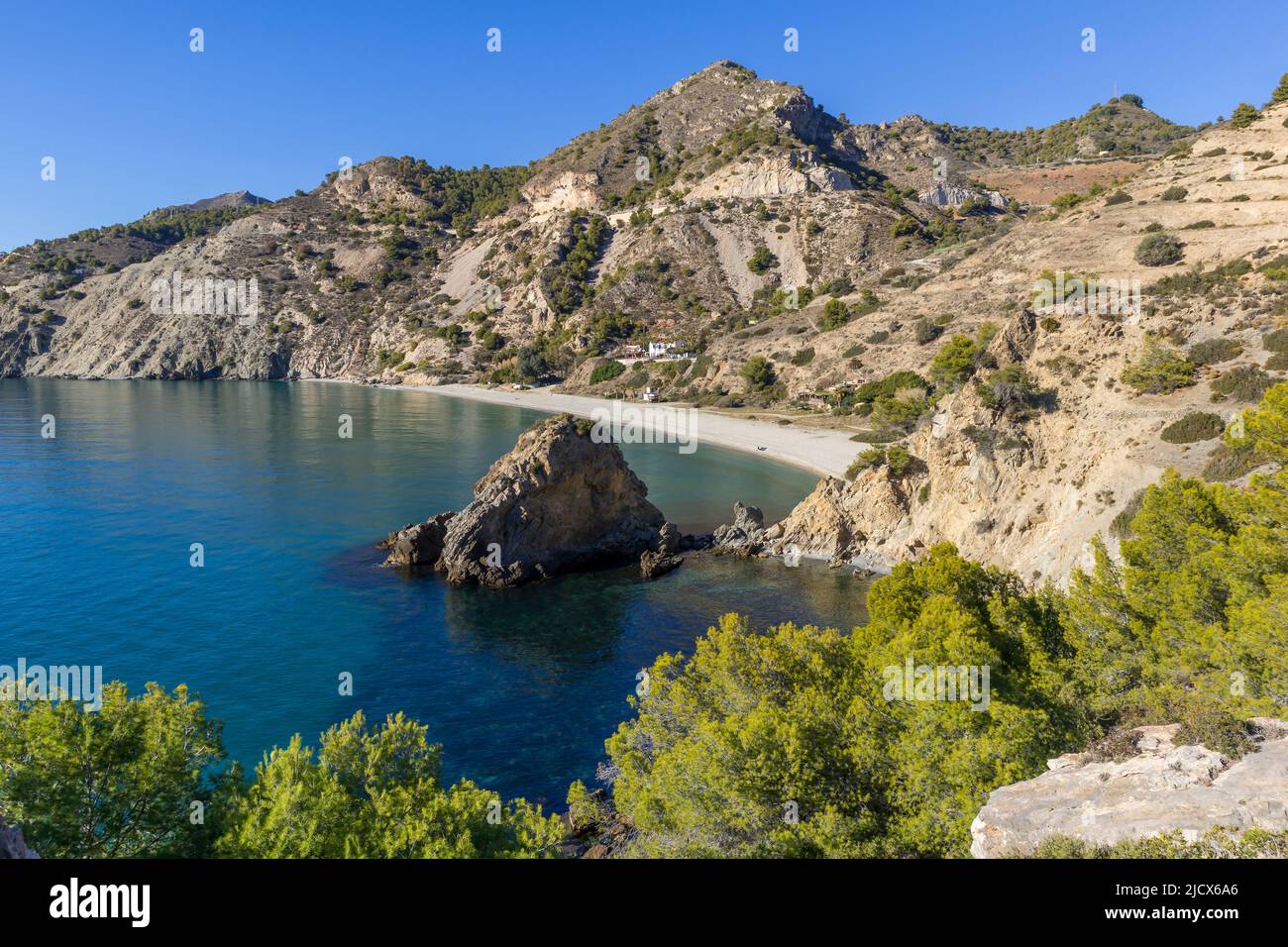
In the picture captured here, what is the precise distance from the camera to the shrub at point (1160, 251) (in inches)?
2156

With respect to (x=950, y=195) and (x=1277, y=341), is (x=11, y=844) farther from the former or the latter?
(x=950, y=195)

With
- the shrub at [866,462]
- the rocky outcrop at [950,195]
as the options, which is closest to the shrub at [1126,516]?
the shrub at [866,462]

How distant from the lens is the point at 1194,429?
90.8 ft

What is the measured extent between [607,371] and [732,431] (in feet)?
128

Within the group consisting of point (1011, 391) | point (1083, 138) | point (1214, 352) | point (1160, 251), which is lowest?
point (1011, 391)

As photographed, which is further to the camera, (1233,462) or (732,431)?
(732,431)

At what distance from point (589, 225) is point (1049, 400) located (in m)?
132

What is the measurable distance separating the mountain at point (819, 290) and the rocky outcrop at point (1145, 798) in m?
17.5

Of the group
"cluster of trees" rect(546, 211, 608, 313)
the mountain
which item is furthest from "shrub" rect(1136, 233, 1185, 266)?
"cluster of trees" rect(546, 211, 608, 313)

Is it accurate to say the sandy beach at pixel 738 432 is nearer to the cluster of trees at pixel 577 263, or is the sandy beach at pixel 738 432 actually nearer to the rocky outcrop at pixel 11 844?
the cluster of trees at pixel 577 263

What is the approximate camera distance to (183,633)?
2895cm

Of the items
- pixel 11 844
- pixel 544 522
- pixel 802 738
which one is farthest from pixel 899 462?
pixel 11 844
